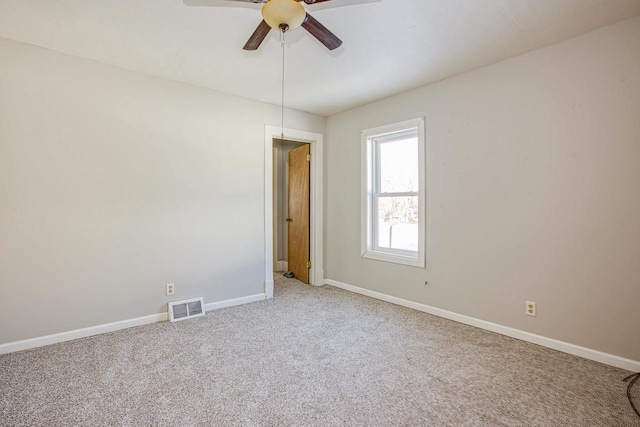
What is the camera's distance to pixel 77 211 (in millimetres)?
2727

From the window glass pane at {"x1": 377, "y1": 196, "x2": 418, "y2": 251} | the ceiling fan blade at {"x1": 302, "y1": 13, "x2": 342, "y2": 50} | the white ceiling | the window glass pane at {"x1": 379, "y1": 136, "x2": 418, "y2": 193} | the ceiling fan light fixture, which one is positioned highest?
the white ceiling

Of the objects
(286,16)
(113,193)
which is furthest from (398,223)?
(113,193)

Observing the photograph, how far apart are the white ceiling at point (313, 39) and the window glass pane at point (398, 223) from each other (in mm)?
1409

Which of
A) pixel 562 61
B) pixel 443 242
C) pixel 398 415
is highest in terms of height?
pixel 562 61

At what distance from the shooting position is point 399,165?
3773mm

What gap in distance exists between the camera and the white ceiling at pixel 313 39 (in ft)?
6.67

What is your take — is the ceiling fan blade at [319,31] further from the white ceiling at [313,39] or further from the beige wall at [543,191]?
the beige wall at [543,191]

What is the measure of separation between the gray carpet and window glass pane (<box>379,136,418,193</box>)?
5.42 ft

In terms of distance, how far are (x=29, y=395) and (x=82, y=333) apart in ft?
2.94

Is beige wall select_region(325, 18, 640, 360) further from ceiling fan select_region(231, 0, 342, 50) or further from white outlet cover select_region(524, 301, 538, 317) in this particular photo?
ceiling fan select_region(231, 0, 342, 50)

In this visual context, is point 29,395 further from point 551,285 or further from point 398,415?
point 551,285

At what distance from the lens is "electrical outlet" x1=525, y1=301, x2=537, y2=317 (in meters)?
2.60

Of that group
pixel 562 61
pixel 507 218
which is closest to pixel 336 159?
pixel 507 218

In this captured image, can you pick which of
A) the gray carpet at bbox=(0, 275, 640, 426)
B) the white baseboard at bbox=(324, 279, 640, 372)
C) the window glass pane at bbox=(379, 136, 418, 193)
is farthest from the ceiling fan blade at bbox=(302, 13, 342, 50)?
the white baseboard at bbox=(324, 279, 640, 372)
